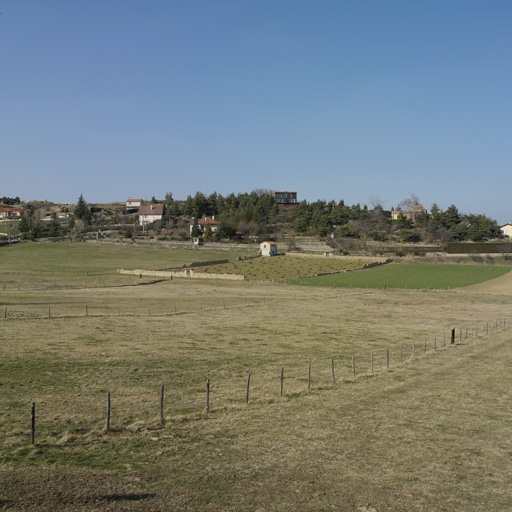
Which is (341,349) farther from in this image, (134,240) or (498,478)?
(134,240)

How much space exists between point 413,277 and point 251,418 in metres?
83.0

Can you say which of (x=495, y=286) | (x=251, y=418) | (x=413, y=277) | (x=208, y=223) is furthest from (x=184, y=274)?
(x=208, y=223)

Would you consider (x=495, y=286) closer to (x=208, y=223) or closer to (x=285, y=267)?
(x=285, y=267)

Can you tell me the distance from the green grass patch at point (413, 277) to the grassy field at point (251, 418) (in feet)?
138

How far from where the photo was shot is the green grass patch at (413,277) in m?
90.3

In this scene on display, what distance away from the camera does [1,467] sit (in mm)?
15914

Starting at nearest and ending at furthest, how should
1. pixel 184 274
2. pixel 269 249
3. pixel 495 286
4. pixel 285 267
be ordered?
1. pixel 495 286
2. pixel 184 274
3. pixel 285 267
4. pixel 269 249

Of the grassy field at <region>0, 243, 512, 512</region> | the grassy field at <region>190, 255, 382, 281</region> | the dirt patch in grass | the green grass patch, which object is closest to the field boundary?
the grassy field at <region>190, 255, 382, 281</region>

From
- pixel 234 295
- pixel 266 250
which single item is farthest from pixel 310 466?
pixel 266 250

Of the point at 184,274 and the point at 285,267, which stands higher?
the point at 285,267

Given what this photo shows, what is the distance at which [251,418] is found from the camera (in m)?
21.8

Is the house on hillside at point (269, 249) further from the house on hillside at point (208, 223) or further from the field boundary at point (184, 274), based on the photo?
the house on hillside at point (208, 223)

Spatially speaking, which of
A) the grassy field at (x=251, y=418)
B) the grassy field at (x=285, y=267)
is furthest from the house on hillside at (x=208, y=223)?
the grassy field at (x=251, y=418)

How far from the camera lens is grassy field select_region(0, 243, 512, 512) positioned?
49.6ft
